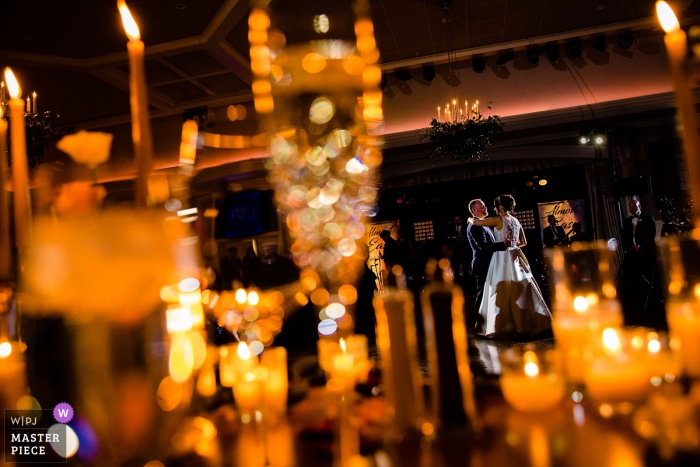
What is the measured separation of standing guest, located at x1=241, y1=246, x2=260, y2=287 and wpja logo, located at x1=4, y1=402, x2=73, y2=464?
4.81 metres

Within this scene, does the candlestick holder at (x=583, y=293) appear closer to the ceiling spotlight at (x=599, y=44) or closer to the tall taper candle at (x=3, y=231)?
the tall taper candle at (x=3, y=231)

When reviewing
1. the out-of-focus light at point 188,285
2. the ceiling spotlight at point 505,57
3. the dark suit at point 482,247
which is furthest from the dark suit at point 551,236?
the out-of-focus light at point 188,285

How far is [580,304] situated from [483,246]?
4.01m

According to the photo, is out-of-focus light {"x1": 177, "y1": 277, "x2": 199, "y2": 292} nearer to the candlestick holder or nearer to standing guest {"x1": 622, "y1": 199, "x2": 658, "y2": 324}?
the candlestick holder

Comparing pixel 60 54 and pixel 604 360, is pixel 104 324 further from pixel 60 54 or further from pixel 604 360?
pixel 60 54

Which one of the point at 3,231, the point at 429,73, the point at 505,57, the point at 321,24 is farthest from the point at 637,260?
the point at 3,231

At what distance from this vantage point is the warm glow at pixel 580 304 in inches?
29.5

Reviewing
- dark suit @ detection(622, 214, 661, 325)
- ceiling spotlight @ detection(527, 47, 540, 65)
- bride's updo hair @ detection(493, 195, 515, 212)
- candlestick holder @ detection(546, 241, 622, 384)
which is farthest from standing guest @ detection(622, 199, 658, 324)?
candlestick holder @ detection(546, 241, 622, 384)

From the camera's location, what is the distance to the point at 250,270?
5891 mm

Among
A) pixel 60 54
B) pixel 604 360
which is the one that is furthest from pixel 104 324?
pixel 60 54

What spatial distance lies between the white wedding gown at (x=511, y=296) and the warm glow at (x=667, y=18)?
3824mm

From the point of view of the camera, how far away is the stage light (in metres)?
6.59

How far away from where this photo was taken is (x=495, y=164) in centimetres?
790

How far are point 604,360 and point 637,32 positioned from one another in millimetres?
7651
